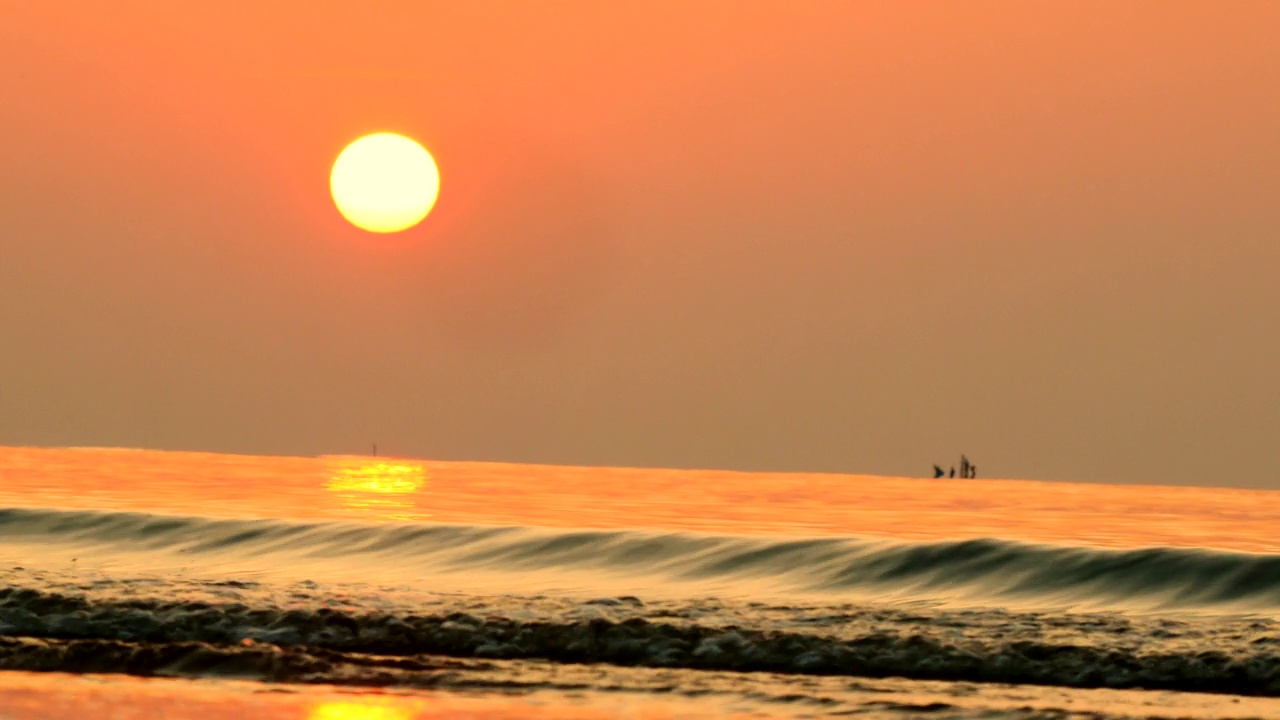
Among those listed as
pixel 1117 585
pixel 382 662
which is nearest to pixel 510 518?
pixel 1117 585

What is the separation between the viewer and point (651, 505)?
142 feet

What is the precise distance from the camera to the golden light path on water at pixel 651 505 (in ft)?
112

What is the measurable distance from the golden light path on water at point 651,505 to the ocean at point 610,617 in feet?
1.58

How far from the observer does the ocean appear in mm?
15688

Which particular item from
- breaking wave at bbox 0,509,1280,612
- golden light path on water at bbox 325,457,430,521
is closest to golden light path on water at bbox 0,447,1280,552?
golden light path on water at bbox 325,457,430,521

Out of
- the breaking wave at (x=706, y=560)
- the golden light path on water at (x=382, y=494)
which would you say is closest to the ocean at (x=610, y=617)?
the breaking wave at (x=706, y=560)

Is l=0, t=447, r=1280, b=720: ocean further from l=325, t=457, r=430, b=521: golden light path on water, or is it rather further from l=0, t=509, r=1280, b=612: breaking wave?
l=325, t=457, r=430, b=521: golden light path on water

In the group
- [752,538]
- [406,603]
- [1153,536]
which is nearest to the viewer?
[406,603]

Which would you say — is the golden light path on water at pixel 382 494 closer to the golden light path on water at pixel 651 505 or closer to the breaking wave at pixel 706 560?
the golden light path on water at pixel 651 505

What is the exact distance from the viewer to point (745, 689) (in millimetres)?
16109

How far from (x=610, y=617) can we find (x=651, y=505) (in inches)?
930

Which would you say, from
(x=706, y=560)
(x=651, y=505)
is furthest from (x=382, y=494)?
(x=706, y=560)

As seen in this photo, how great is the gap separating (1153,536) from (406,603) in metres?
18.5

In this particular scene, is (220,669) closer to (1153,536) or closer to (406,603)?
(406,603)
